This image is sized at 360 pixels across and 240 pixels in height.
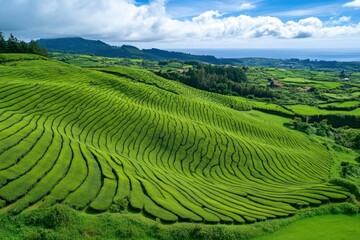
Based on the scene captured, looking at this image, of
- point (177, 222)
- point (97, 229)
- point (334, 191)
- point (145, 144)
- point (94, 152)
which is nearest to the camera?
point (97, 229)

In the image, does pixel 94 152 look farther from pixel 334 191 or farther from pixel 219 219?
pixel 334 191

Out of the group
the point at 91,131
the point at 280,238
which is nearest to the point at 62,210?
the point at 280,238

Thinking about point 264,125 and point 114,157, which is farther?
point 264,125

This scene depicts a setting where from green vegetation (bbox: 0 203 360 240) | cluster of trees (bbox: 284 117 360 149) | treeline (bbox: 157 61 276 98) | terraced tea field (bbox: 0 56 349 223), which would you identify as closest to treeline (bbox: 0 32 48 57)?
terraced tea field (bbox: 0 56 349 223)

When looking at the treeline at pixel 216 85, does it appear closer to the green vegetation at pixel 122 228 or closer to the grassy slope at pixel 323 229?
the grassy slope at pixel 323 229

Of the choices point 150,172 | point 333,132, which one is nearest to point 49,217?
point 150,172

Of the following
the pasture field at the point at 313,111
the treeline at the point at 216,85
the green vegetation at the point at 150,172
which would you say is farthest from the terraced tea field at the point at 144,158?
the treeline at the point at 216,85
